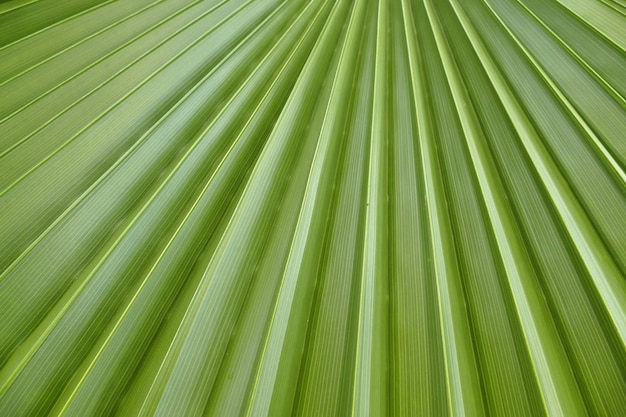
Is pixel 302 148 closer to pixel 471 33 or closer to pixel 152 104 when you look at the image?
pixel 152 104

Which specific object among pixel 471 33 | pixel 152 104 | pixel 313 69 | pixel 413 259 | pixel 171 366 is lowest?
pixel 171 366

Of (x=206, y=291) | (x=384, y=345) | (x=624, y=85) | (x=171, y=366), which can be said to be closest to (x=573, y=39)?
(x=624, y=85)

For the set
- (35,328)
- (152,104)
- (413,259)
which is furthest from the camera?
(152,104)

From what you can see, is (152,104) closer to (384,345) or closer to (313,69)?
(313,69)

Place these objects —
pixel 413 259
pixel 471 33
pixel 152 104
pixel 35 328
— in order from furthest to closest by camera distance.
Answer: pixel 471 33 < pixel 152 104 < pixel 413 259 < pixel 35 328

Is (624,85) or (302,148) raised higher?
(624,85)

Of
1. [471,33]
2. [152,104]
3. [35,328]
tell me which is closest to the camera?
[35,328]

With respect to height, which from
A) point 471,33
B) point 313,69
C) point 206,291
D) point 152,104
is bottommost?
point 206,291

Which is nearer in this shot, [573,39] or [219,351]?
[219,351]

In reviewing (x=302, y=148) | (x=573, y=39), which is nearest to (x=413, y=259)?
(x=302, y=148)
